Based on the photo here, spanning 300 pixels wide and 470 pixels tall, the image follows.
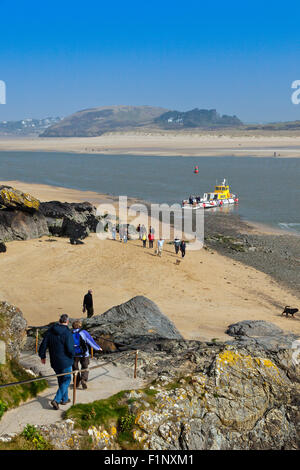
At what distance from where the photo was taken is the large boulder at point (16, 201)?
25.4 meters

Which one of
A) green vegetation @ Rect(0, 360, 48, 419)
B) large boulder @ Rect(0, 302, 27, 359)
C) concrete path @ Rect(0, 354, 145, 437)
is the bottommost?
concrete path @ Rect(0, 354, 145, 437)

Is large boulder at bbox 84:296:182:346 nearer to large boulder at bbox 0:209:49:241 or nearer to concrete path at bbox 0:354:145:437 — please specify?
concrete path at bbox 0:354:145:437

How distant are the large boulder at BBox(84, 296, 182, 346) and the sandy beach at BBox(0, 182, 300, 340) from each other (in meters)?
1.82

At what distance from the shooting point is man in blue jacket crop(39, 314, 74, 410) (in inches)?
276

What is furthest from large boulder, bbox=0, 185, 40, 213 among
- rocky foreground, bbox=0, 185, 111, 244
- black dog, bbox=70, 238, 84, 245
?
black dog, bbox=70, 238, 84, 245

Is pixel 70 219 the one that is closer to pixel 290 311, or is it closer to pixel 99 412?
pixel 290 311

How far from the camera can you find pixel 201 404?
7.48 m

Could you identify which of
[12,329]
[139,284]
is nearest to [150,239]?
[139,284]

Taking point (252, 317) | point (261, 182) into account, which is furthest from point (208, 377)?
point (261, 182)

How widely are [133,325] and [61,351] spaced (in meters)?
5.57

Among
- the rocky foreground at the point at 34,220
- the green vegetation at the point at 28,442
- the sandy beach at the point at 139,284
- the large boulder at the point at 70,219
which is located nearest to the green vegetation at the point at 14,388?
the green vegetation at the point at 28,442

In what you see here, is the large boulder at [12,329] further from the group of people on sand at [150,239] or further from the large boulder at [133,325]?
the group of people on sand at [150,239]

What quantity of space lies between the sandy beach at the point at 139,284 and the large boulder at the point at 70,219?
33.7 inches
